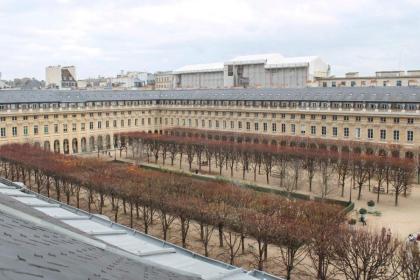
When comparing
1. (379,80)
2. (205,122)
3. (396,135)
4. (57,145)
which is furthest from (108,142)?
(379,80)

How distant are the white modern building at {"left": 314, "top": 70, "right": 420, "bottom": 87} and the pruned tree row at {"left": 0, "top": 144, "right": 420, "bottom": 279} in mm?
63181

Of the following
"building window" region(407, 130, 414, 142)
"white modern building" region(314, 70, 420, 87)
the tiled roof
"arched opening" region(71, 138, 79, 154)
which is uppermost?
"white modern building" region(314, 70, 420, 87)

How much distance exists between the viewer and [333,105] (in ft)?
241

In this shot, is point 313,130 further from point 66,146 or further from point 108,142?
point 66,146

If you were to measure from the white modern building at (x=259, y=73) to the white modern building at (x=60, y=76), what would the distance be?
34.4m

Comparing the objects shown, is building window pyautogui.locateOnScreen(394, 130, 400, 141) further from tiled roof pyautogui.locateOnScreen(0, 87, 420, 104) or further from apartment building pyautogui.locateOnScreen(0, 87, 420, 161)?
tiled roof pyautogui.locateOnScreen(0, 87, 420, 104)

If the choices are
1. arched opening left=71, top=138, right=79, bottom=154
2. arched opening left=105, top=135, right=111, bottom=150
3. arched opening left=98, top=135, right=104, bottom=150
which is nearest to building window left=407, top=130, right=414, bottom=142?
arched opening left=105, top=135, right=111, bottom=150

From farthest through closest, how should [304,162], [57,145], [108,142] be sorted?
[108,142]
[57,145]
[304,162]

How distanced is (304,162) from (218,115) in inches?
1476

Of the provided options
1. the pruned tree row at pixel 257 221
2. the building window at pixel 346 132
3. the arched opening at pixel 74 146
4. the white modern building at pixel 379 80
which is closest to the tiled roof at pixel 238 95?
the building window at pixel 346 132

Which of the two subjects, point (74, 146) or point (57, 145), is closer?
Answer: point (57, 145)

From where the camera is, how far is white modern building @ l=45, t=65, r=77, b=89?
134 meters

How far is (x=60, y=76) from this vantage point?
453ft

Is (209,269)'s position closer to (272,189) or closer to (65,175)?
(65,175)
